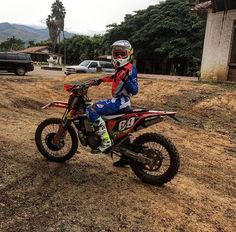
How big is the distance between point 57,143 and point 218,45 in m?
13.1

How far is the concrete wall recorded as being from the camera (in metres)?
17.0

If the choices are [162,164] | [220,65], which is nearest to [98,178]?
[162,164]

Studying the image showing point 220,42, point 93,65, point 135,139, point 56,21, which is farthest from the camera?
point 56,21

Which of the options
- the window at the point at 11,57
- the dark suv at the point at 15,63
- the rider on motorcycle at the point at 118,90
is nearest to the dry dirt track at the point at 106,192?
the rider on motorcycle at the point at 118,90

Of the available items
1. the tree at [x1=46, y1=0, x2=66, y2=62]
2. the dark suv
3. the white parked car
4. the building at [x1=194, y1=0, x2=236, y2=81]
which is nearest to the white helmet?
the building at [x1=194, y1=0, x2=236, y2=81]

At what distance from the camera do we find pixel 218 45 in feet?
57.4

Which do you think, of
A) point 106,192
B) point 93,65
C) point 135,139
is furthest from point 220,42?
point 93,65

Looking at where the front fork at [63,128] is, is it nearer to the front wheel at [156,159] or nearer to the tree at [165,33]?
the front wheel at [156,159]

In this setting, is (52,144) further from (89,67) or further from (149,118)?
A: (89,67)

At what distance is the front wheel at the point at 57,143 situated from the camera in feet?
20.6

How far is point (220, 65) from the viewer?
17.4 m

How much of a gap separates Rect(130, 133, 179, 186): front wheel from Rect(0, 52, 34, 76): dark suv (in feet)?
77.6

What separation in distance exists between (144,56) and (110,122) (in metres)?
37.9

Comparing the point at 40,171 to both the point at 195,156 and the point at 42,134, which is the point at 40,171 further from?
the point at 195,156
